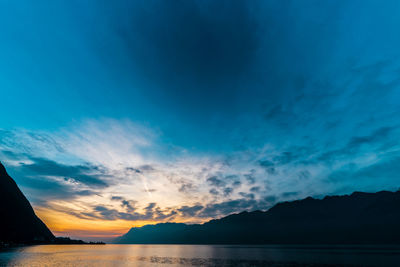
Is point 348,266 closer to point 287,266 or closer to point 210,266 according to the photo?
point 287,266

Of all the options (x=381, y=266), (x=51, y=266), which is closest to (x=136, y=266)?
(x=51, y=266)

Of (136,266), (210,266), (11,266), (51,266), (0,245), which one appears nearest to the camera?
(11,266)

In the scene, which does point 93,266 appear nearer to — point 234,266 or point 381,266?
point 234,266

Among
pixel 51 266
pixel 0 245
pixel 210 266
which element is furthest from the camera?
pixel 0 245

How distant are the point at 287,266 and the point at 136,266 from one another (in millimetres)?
59332

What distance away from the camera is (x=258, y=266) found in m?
74.9

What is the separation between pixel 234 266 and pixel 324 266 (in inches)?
1371

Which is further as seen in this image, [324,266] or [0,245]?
[0,245]

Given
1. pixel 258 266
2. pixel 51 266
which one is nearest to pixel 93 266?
pixel 51 266

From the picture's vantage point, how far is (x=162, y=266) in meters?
81.5

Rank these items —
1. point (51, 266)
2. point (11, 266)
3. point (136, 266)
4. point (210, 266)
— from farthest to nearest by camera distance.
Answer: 1. point (136, 266)
2. point (210, 266)
3. point (51, 266)
4. point (11, 266)

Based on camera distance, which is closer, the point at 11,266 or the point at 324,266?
the point at 11,266

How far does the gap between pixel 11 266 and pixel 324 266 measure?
111009mm

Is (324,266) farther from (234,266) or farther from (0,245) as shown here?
(0,245)
